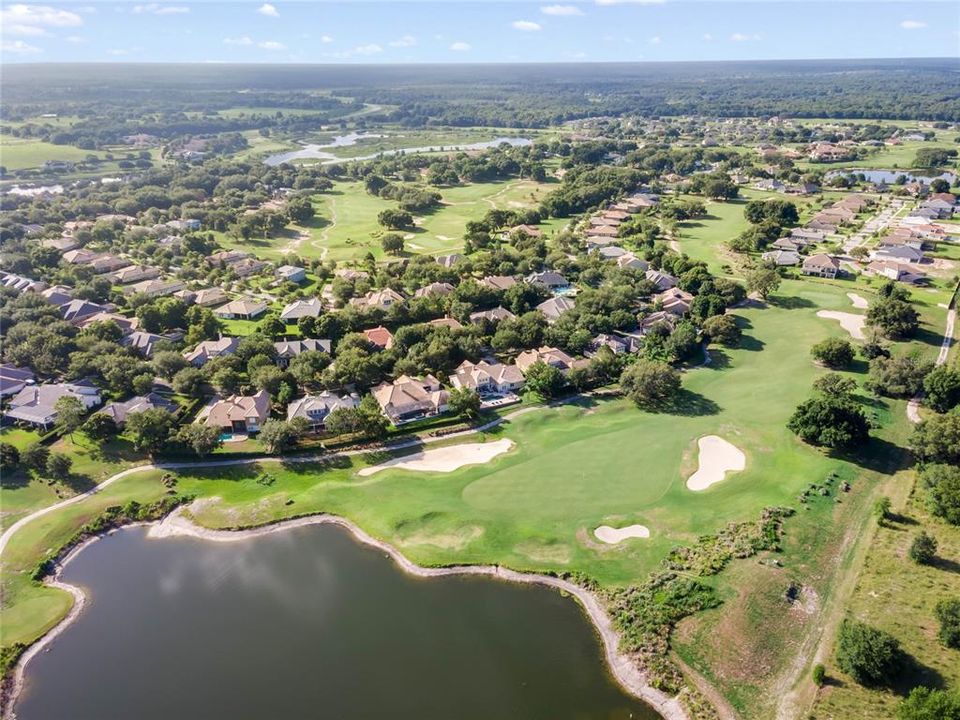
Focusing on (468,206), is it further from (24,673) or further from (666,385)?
(24,673)

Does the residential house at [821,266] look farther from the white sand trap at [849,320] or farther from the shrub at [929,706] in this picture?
the shrub at [929,706]

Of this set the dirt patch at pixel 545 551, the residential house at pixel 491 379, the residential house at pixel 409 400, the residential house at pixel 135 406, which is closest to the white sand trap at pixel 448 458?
the residential house at pixel 409 400

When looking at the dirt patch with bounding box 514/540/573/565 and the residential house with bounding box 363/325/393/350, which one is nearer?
the dirt patch with bounding box 514/540/573/565

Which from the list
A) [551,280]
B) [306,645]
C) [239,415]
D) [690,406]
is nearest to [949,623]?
[690,406]

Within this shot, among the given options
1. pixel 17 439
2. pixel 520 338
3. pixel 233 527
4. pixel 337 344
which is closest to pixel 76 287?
pixel 17 439

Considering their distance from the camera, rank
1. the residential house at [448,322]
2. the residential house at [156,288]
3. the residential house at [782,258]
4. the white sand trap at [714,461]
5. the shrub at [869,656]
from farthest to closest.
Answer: the residential house at [782,258] < the residential house at [156,288] < the residential house at [448,322] < the white sand trap at [714,461] < the shrub at [869,656]

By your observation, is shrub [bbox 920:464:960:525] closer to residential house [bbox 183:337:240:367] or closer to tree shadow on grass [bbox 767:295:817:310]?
tree shadow on grass [bbox 767:295:817:310]

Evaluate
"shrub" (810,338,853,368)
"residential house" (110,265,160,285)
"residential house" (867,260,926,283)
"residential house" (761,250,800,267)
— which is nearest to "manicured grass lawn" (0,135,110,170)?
"residential house" (110,265,160,285)
